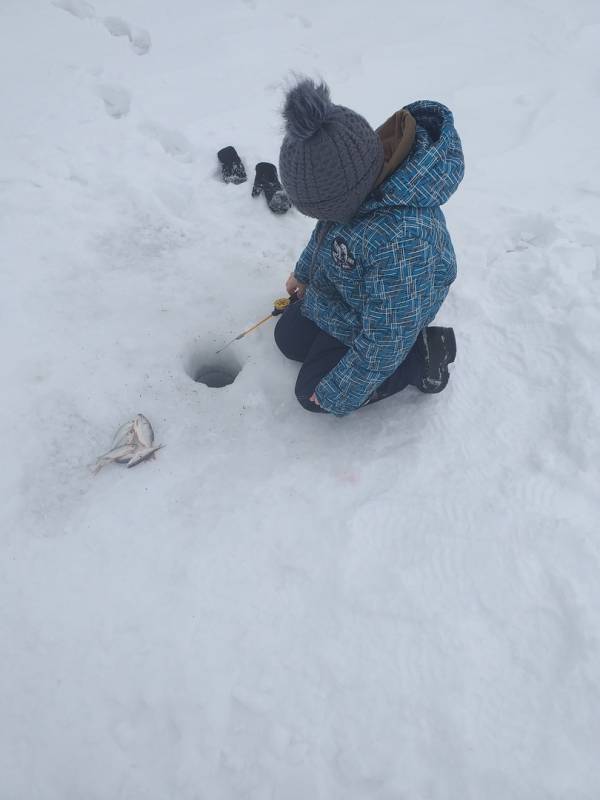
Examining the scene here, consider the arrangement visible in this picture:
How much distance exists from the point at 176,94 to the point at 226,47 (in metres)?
0.95

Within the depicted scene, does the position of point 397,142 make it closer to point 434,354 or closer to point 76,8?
point 434,354

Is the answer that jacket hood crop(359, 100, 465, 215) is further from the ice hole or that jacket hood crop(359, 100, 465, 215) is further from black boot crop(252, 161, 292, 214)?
black boot crop(252, 161, 292, 214)

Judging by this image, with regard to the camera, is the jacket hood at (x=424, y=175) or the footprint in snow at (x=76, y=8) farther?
the footprint in snow at (x=76, y=8)

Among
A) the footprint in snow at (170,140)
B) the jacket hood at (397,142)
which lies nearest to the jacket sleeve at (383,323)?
the jacket hood at (397,142)

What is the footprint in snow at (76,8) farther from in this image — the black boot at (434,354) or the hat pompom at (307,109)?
the black boot at (434,354)

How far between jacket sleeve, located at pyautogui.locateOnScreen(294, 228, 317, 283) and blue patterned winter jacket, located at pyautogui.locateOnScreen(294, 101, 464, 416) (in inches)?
8.4

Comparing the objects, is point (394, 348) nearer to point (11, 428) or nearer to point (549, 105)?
point (11, 428)

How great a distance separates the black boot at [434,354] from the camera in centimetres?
221

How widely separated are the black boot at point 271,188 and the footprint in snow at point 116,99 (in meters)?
1.28

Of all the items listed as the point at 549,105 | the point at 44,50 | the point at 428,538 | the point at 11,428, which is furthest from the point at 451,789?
the point at 44,50

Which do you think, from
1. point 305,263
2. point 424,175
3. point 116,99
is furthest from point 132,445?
point 116,99

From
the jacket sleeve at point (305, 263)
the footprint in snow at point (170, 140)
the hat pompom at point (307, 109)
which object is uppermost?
the hat pompom at point (307, 109)

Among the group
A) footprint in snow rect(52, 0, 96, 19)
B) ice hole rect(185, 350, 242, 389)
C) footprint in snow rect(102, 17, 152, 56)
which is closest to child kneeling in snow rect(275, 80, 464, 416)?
ice hole rect(185, 350, 242, 389)

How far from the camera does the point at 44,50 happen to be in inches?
156
